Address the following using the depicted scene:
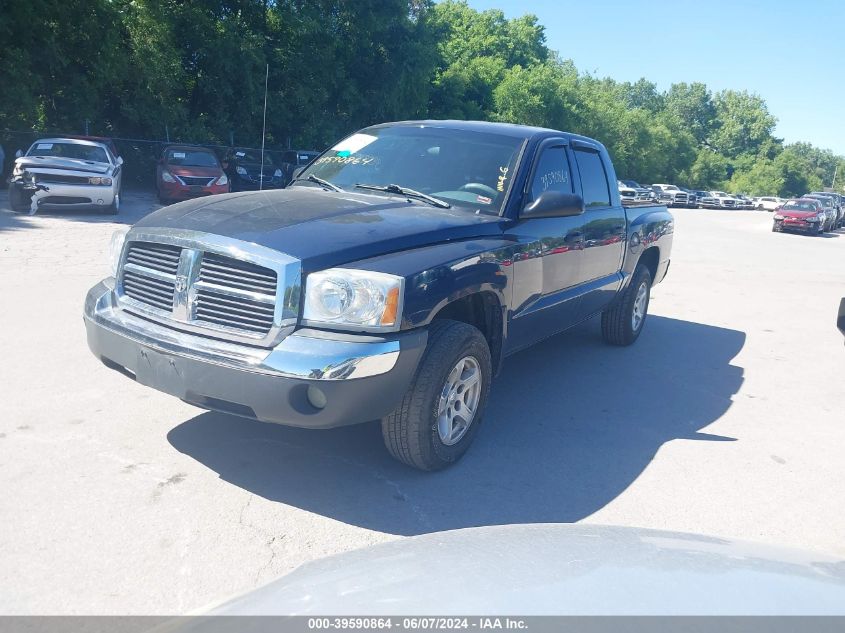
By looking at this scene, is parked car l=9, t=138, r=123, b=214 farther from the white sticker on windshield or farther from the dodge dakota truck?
the dodge dakota truck

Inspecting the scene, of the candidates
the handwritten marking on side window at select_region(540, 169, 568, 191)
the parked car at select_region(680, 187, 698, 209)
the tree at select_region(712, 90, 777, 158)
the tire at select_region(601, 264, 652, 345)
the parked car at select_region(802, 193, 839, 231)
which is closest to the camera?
the handwritten marking on side window at select_region(540, 169, 568, 191)

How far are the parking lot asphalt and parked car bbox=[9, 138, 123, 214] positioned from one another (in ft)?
27.9

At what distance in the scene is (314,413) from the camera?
11.4ft

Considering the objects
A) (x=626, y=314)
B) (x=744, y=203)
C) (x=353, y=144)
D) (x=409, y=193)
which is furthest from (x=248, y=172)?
(x=744, y=203)

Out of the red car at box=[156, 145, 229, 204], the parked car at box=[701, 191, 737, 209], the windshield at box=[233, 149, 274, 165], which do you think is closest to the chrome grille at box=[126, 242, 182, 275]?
the red car at box=[156, 145, 229, 204]

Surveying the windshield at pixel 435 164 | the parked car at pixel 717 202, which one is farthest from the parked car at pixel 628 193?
the parked car at pixel 717 202

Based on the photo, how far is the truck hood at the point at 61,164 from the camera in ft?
47.2

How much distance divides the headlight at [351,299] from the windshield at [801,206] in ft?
102

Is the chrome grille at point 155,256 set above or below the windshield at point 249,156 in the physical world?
below

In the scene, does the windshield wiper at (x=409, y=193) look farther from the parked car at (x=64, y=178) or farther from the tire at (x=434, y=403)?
the parked car at (x=64, y=178)

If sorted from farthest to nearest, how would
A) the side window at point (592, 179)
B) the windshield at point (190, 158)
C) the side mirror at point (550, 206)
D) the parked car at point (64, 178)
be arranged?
the windshield at point (190, 158) → the parked car at point (64, 178) → the side window at point (592, 179) → the side mirror at point (550, 206)

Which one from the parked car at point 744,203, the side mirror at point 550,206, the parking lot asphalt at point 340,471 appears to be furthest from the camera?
the parked car at point 744,203

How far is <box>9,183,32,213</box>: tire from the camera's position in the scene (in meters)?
14.3

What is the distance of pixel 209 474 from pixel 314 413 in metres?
0.84
